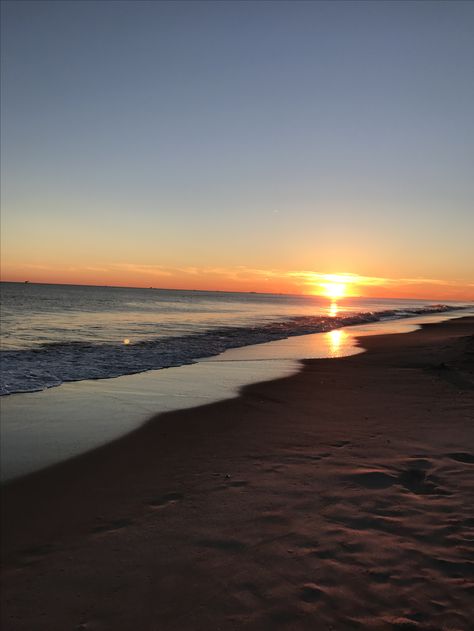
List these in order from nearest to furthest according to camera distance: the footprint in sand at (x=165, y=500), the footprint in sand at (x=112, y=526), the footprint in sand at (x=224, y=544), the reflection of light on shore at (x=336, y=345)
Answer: the footprint in sand at (x=224, y=544), the footprint in sand at (x=112, y=526), the footprint in sand at (x=165, y=500), the reflection of light on shore at (x=336, y=345)

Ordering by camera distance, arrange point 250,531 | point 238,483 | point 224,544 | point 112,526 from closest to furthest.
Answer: point 224,544 < point 250,531 < point 112,526 < point 238,483

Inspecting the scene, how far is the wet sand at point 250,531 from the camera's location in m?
3.36

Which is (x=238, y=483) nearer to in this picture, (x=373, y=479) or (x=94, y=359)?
(x=373, y=479)

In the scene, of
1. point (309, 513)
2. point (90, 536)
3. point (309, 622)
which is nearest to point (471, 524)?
point (309, 513)

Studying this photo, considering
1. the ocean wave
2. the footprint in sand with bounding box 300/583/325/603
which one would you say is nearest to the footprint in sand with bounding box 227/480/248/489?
the footprint in sand with bounding box 300/583/325/603

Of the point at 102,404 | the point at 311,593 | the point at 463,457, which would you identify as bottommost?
the point at 102,404

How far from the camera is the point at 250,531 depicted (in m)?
4.40

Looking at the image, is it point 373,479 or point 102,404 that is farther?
point 102,404

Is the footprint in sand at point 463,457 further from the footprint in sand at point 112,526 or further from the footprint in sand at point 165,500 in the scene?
the footprint in sand at point 112,526

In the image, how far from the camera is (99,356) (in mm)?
17250

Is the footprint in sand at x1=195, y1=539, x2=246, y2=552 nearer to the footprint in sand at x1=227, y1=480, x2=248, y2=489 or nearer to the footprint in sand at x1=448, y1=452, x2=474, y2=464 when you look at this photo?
the footprint in sand at x1=227, y1=480, x2=248, y2=489

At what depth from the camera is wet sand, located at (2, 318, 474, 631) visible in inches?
132

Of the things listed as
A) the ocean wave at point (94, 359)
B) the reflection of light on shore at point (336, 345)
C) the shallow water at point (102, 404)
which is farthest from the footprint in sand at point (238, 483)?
the reflection of light on shore at point (336, 345)

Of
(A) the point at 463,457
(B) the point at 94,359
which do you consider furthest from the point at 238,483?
(B) the point at 94,359
